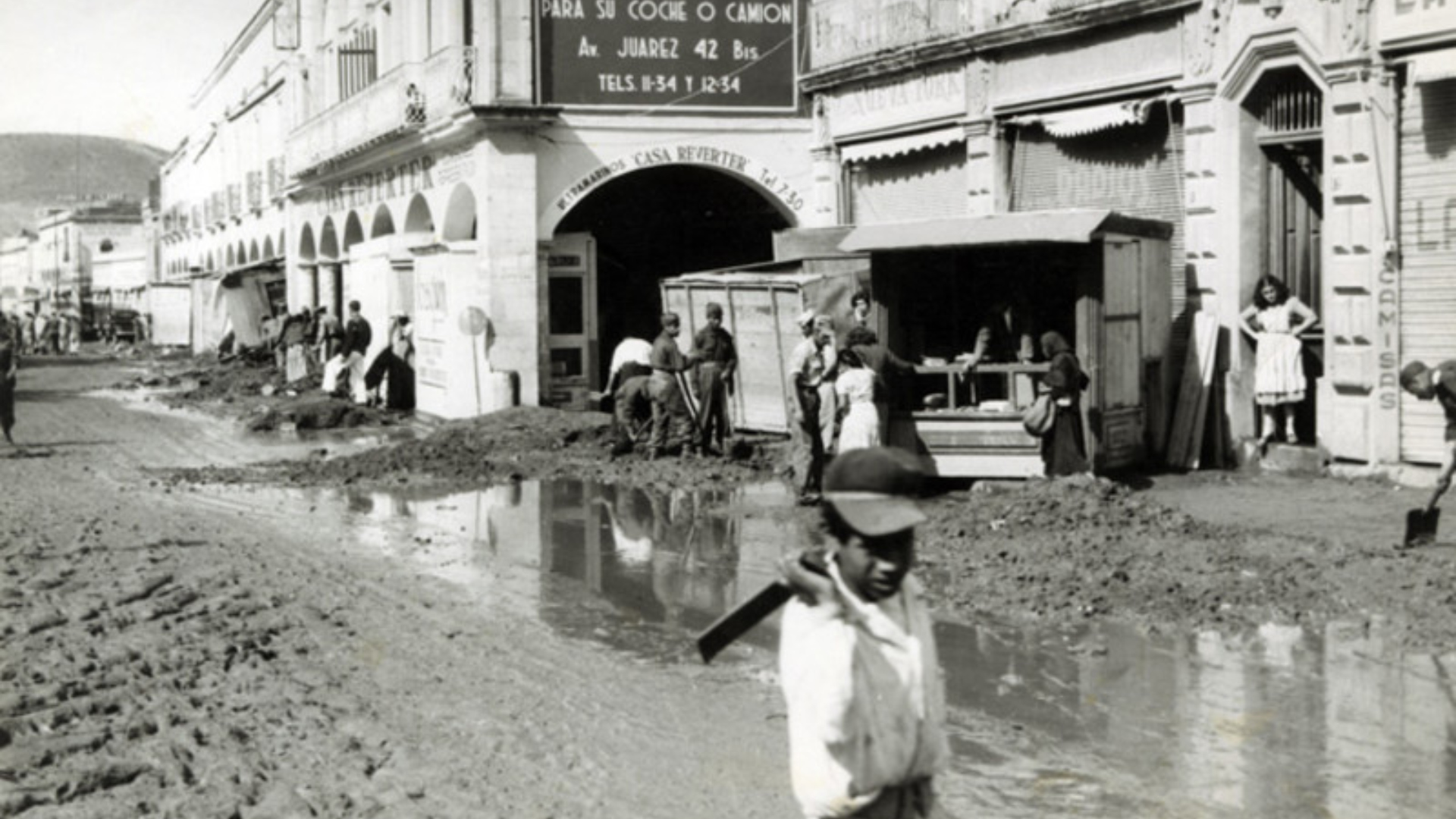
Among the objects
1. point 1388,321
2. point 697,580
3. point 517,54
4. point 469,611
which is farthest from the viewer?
point 517,54

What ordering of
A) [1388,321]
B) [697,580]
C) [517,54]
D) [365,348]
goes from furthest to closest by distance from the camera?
[365,348], [517,54], [1388,321], [697,580]

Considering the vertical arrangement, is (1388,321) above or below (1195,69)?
below

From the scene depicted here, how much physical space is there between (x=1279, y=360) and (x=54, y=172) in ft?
519

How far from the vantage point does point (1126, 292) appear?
16312mm

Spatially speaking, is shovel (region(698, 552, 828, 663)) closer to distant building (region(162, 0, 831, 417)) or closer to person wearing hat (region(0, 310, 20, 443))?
distant building (region(162, 0, 831, 417))

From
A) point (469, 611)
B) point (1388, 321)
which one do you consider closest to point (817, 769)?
point (469, 611)

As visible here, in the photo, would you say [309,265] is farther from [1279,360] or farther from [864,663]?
[864,663]

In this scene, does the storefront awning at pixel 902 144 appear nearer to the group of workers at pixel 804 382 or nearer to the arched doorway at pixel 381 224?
the group of workers at pixel 804 382

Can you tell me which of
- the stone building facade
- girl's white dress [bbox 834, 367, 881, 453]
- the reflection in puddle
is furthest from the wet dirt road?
the stone building facade

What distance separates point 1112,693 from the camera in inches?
342

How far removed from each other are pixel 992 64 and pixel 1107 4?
2313 mm

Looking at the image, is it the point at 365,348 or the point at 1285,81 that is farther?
the point at 365,348

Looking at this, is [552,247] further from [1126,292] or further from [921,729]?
[921,729]

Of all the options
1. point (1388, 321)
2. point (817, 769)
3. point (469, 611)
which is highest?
point (1388, 321)
